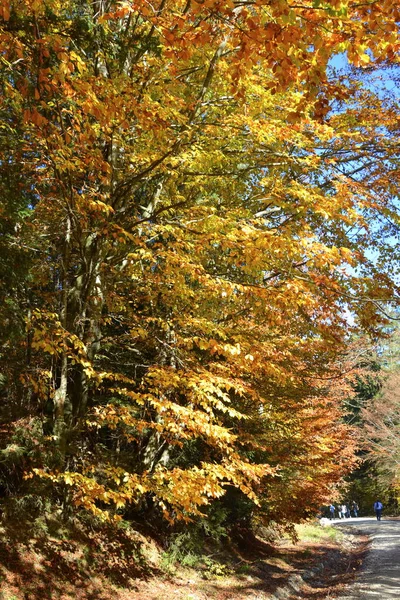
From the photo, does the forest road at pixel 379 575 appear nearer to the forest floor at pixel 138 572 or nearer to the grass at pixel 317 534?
the forest floor at pixel 138 572

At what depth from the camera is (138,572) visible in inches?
356

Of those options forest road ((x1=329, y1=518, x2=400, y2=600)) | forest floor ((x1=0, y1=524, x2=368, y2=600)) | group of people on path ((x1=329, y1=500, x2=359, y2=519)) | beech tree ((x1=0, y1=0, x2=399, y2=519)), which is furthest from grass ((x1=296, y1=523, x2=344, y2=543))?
group of people on path ((x1=329, y1=500, x2=359, y2=519))

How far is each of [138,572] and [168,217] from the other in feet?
20.8

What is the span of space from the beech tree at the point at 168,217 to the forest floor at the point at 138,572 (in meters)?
0.92

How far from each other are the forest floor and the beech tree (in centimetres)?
92

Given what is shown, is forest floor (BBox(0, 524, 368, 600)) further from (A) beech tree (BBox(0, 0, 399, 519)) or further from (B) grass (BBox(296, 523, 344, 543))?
(B) grass (BBox(296, 523, 344, 543))

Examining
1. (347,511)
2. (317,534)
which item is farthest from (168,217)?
(347,511)

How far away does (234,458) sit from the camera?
8.00 m

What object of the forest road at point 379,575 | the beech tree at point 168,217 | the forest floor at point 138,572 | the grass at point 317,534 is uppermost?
the beech tree at point 168,217

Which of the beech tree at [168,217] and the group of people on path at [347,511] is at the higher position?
the beech tree at [168,217]

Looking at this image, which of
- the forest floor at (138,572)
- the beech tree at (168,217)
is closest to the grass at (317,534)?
the forest floor at (138,572)

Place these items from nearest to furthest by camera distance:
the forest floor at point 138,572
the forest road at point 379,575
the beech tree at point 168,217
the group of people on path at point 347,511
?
the beech tree at point 168,217
the forest floor at point 138,572
the forest road at point 379,575
the group of people on path at point 347,511

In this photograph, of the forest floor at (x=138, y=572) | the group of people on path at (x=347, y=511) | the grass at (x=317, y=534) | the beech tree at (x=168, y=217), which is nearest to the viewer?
the beech tree at (x=168, y=217)

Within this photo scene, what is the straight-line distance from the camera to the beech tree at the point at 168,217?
539 cm
